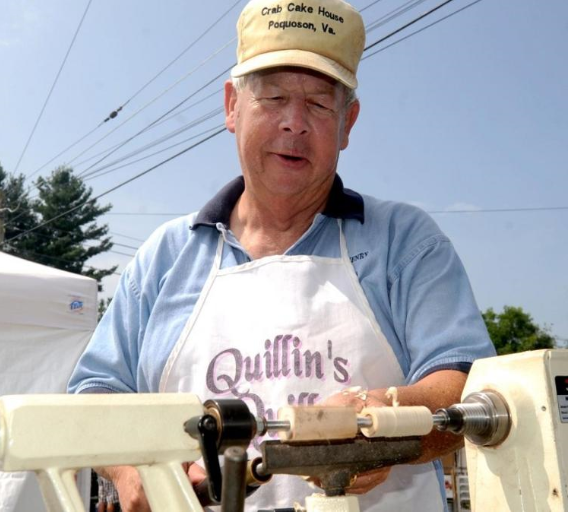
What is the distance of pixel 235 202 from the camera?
1.84 metres

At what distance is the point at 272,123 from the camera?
1611 mm

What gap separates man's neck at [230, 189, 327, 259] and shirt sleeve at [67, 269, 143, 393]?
0.31m

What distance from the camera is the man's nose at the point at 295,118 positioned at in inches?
62.6

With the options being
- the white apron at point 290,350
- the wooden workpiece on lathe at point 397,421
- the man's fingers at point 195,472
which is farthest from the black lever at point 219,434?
the white apron at point 290,350

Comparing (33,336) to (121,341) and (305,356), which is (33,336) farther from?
(305,356)

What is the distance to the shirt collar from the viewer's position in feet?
5.42

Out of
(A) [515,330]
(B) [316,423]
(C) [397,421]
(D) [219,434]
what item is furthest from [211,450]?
(A) [515,330]

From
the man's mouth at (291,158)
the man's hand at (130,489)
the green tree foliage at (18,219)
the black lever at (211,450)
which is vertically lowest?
the man's hand at (130,489)

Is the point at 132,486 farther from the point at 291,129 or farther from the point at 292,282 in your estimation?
the point at 291,129

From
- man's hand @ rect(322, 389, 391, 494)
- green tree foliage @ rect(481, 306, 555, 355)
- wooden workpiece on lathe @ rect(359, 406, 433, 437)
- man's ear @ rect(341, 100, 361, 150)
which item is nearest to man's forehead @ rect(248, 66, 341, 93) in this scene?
man's ear @ rect(341, 100, 361, 150)

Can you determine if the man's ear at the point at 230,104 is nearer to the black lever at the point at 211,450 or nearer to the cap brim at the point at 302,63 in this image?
the cap brim at the point at 302,63

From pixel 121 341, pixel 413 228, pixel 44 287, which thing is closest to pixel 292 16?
pixel 413 228

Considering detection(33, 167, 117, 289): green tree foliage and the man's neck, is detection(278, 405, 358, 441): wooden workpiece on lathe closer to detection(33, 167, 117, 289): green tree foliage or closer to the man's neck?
the man's neck

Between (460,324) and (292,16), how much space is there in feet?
2.66
